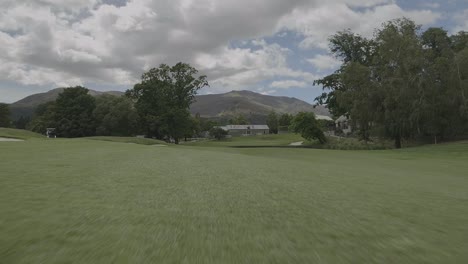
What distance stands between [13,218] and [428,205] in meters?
6.40

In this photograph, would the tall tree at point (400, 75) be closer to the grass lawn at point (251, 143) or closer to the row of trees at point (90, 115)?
the grass lawn at point (251, 143)

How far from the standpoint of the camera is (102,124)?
6688 cm

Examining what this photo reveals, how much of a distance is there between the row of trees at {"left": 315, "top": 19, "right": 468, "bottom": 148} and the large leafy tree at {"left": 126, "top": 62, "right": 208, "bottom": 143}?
98.9 feet

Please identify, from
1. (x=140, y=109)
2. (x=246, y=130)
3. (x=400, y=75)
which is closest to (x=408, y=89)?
(x=400, y=75)

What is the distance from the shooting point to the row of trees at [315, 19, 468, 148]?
1555 inches

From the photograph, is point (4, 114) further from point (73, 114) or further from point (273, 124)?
point (273, 124)

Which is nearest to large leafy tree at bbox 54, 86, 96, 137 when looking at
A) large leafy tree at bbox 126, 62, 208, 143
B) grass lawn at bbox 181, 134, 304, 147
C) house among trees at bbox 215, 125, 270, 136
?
large leafy tree at bbox 126, 62, 208, 143

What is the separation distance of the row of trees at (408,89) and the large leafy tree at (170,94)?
30.1 m

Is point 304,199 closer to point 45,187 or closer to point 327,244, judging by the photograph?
point 327,244

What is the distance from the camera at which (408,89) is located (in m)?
39.9

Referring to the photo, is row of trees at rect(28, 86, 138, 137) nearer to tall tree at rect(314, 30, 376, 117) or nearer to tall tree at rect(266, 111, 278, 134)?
tall tree at rect(314, 30, 376, 117)

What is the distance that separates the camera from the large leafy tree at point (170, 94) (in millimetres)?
63062

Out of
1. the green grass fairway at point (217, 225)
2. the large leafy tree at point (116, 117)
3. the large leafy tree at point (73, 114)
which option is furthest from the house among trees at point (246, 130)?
the green grass fairway at point (217, 225)

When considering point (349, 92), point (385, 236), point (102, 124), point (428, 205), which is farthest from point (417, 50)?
point (102, 124)
